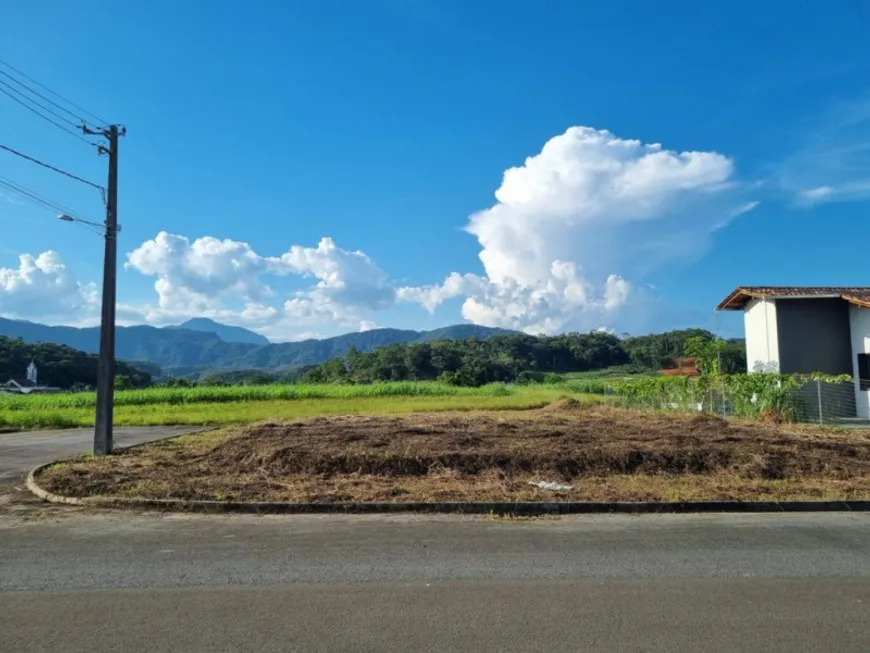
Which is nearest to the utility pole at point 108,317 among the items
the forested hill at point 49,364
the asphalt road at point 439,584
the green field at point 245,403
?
the asphalt road at point 439,584

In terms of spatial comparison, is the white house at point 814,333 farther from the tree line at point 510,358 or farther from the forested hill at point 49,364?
the forested hill at point 49,364

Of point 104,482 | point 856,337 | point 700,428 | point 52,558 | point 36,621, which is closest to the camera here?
point 36,621

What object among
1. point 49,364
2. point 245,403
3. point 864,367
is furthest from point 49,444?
point 49,364

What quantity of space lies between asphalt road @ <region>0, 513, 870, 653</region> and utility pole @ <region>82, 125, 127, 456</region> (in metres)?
6.68

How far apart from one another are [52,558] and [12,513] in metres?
3.10

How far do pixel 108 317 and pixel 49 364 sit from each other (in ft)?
257

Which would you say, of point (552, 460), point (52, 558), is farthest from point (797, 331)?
point (52, 558)

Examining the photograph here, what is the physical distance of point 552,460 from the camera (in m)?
10.7

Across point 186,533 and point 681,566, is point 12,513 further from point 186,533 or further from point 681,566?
point 681,566

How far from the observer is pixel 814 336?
2411 centimetres

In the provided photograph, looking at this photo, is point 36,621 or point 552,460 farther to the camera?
point 552,460

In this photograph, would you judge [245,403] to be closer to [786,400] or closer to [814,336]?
[786,400]

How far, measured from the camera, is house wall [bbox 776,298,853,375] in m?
23.9

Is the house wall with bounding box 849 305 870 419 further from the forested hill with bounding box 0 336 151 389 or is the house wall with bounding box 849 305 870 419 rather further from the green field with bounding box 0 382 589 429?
the forested hill with bounding box 0 336 151 389
